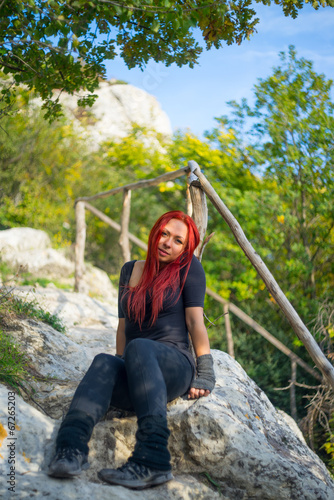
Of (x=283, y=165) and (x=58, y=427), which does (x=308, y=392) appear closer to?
(x=283, y=165)

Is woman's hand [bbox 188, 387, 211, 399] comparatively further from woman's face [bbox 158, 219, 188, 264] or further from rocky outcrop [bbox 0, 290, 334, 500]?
woman's face [bbox 158, 219, 188, 264]

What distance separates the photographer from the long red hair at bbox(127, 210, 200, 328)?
2557mm

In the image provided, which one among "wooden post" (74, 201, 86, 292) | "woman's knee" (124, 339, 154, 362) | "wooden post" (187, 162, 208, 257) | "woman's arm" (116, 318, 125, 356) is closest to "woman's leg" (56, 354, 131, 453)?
"woman's knee" (124, 339, 154, 362)

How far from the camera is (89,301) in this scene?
613 cm

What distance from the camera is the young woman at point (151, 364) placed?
2043 mm

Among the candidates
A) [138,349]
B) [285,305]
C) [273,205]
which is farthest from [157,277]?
[273,205]

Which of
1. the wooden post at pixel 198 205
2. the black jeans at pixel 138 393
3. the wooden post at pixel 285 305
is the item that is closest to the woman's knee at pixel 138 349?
the black jeans at pixel 138 393

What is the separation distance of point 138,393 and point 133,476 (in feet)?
1.13

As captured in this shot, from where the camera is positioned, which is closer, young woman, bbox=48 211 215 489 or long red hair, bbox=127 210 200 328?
young woman, bbox=48 211 215 489

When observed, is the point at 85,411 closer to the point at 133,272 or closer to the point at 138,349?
the point at 138,349

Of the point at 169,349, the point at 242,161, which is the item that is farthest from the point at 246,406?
the point at 242,161

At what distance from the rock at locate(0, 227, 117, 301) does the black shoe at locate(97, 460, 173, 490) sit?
5691mm

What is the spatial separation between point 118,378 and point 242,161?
628 centimetres

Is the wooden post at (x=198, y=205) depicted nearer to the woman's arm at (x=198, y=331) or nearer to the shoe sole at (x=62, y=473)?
the woman's arm at (x=198, y=331)
